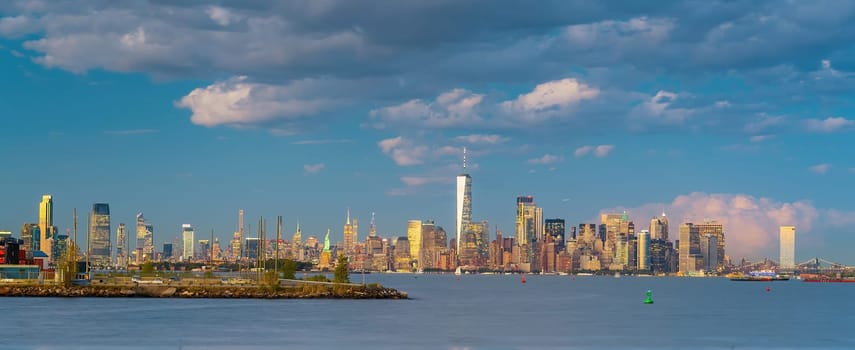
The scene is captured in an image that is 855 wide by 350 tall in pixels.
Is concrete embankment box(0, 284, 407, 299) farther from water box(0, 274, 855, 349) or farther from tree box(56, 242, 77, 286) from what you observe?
water box(0, 274, 855, 349)

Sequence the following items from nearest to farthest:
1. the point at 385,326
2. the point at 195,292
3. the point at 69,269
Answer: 1. the point at 385,326
2. the point at 195,292
3. the point at 69,269

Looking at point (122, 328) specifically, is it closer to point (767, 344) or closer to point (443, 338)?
point (443, 338)

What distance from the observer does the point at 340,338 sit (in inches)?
3305

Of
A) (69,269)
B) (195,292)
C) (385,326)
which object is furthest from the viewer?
(69,269)

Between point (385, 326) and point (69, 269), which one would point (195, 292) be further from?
point (385, 326)

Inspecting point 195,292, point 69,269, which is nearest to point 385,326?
point 195,292

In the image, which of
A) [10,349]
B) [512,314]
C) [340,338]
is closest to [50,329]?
[10,349]

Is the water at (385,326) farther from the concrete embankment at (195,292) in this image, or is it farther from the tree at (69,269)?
the tree at (69,269)

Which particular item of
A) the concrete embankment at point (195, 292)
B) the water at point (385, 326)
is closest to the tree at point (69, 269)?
the concrete embankment at point (195, 292)

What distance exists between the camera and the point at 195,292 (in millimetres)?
160625

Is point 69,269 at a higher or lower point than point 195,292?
higher

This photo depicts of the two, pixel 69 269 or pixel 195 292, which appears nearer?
pixel 195 292

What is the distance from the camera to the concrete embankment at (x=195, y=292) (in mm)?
158250

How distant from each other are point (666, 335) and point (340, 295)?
74826 mm
